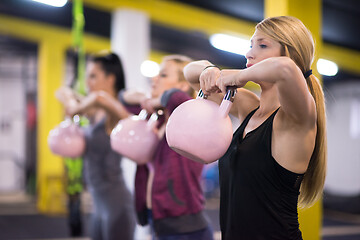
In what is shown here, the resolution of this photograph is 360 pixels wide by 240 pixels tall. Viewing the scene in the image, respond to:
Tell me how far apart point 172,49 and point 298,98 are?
7.54 m

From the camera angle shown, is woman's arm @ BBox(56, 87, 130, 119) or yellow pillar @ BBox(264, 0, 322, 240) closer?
woman's arm @ BBox(56, 87, 130, 119)

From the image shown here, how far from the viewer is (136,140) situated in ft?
6.17

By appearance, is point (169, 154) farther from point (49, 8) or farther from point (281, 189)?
point (49, 8)

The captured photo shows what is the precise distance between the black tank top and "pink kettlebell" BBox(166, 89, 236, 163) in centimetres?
10

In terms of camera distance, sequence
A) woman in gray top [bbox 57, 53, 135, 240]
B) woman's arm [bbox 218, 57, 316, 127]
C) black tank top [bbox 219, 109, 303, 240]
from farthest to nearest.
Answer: woman in gray top [bbox 57, 53, 135, 240], black tank top [bbox 219, 109, 303, 240], woman's arm [bbox 218, 57, 316, 127]

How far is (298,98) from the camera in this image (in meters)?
1.04

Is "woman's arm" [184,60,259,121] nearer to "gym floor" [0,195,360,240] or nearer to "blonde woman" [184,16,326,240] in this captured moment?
"blonde woman" [184,16,326,240]

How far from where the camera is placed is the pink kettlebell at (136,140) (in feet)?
6.16

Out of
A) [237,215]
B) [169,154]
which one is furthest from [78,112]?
[237,215]

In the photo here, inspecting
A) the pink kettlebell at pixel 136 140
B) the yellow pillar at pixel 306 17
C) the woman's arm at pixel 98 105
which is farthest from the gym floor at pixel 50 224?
the pink kettlebell at pixel 136 140

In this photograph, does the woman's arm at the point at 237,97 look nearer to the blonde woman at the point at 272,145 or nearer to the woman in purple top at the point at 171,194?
the blonde woman at the point at 272,145

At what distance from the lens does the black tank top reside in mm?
1156

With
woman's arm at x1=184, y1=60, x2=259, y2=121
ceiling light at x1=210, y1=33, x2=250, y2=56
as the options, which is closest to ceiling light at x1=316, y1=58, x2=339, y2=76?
ceiling light at x1=210, y1=33, x2=250, y2=56

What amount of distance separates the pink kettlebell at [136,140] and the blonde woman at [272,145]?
657mm
